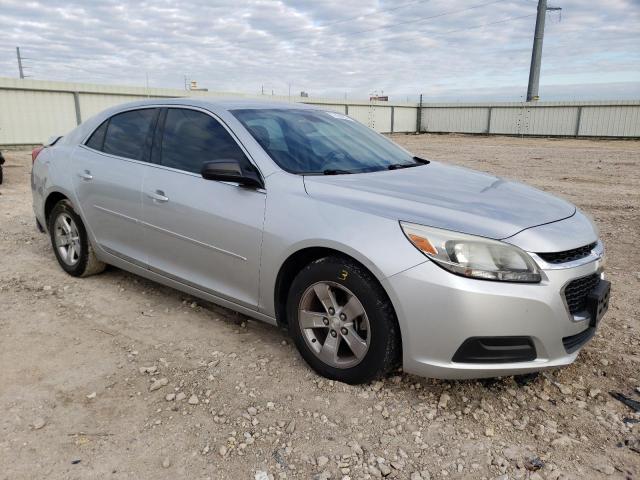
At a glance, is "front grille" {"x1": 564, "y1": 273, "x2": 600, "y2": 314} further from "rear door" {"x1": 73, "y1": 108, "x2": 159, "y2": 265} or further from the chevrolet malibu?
"rear door" {"x1": 73, "y1": 108, "x2": 159, "y2": 265}

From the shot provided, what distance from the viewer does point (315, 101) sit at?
1206 inches

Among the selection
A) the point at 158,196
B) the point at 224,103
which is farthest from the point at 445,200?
the point at 158,196

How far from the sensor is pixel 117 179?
400 cm

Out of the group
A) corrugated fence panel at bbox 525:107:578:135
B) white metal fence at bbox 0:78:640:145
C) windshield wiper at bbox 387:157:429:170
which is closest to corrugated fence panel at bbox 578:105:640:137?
white metal fence at bbox 0:78:640:145

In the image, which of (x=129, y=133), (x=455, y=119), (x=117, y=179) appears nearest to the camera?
(x=117, y=179)

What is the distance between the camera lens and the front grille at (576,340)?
2.61 metres

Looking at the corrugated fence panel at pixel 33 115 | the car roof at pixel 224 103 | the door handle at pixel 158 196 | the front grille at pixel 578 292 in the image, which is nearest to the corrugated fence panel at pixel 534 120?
the corrugated fence panel at pixel 33 115

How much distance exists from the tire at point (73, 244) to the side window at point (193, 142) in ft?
4.33

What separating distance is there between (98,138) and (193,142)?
130cm

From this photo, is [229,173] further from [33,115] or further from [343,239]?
[33,115]

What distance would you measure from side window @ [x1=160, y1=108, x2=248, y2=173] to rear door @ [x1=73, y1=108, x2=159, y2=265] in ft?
0.76

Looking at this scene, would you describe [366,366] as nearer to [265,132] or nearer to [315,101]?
[265,132]

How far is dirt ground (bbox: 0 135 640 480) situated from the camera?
232 cm

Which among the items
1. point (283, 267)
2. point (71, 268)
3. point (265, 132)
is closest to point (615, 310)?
point (283, 267)
